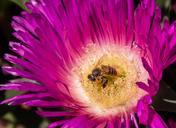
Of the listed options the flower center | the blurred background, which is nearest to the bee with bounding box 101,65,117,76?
the flower center

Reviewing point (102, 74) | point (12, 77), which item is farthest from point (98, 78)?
point (12, 77)

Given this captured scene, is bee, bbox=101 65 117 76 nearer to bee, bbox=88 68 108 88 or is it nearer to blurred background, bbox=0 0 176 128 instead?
bee, bbox=88 68 108 88

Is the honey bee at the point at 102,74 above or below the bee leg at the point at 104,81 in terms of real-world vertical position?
above

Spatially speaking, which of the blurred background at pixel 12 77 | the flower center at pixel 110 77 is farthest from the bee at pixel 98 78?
the blurred background at pixel 12 77

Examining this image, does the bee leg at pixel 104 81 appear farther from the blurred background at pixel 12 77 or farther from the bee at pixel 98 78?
the blurred background at pixel 12 77

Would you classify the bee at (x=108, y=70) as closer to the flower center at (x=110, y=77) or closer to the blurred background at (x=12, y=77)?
the flower center at (x=110, y=77)

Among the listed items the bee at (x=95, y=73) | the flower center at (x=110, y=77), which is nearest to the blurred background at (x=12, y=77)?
the flower center at (x=110, y=77)

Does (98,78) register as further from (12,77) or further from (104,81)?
(12,77)
